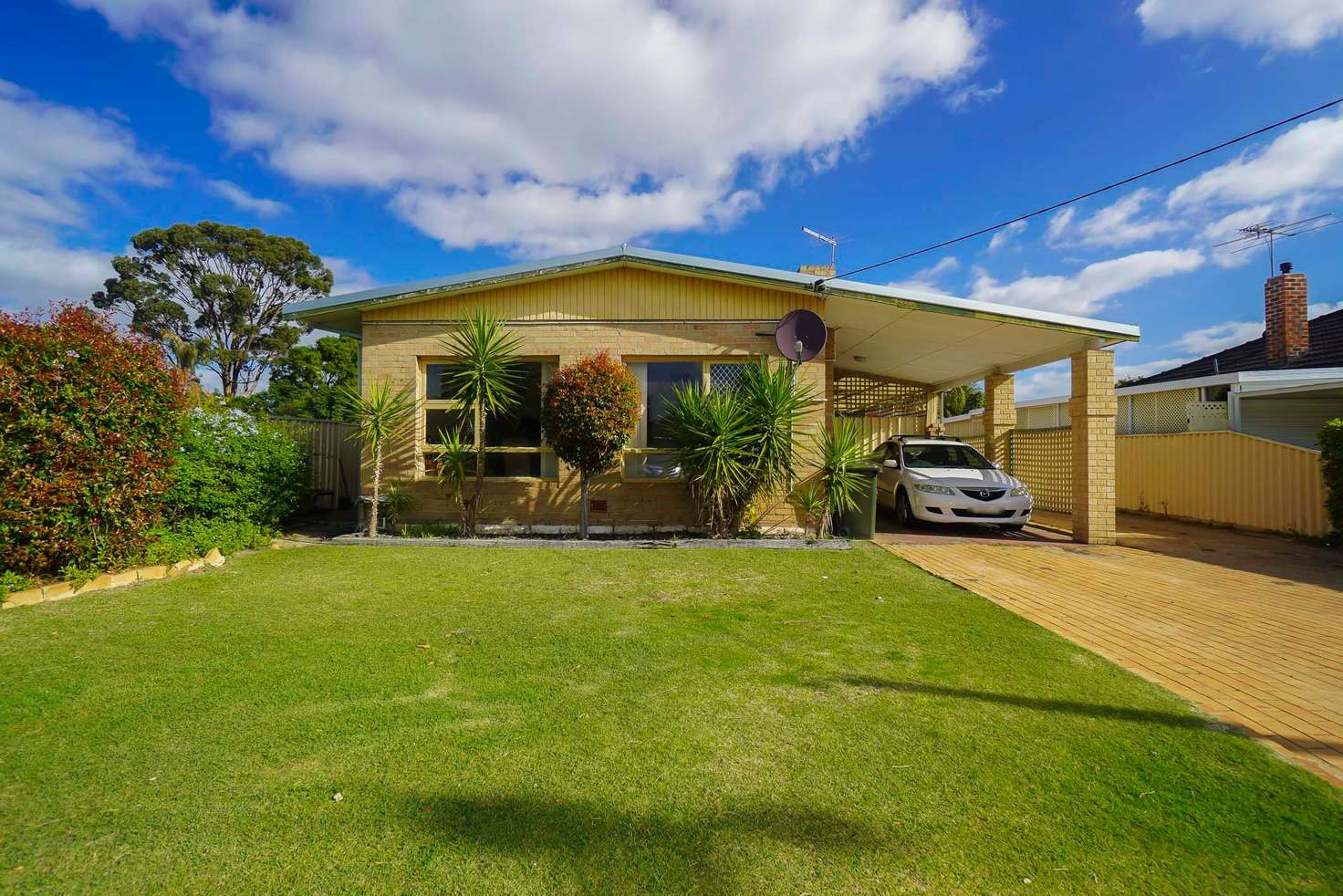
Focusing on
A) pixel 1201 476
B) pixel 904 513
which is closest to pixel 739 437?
pixel 904 513

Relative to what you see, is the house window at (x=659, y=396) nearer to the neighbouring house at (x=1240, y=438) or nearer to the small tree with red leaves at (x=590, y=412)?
the small tree with red leaves at (x=590, y=412)

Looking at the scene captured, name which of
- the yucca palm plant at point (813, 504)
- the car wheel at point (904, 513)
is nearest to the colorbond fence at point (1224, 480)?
the car wheel at point (904, 513)

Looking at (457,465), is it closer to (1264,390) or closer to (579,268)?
(579,268)

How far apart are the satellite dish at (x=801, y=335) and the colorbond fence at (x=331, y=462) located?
23.5 ft

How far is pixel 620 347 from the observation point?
28.3 ft

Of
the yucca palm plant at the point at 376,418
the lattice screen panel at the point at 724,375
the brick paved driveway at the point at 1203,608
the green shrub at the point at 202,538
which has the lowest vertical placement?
the brick paved driveway at the point at 1203,608

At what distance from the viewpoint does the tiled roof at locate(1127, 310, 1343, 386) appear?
43.8 ft

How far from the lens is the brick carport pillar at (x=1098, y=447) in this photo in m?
8.14

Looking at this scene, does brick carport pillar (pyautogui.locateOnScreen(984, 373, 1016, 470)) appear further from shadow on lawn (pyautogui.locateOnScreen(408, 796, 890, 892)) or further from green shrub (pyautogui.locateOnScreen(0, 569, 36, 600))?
green shrub (pyautogui.locateOnScreen(0, 569, 36, 600))

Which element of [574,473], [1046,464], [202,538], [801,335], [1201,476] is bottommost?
[202,538]

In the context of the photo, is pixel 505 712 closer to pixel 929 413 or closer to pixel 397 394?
pixel 397 394

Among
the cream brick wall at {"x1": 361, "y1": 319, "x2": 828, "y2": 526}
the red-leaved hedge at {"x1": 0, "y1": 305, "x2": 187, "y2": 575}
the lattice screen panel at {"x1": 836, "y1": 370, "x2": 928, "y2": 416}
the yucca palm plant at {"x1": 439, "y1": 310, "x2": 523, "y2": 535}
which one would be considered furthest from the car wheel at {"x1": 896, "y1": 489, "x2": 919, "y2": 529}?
the red-leaved hedge at {"x1": 0, "y1": 305, "x2": 187, "y2": 575}

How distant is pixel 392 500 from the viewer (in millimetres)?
8227

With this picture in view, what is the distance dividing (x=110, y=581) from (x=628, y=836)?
585 cm
